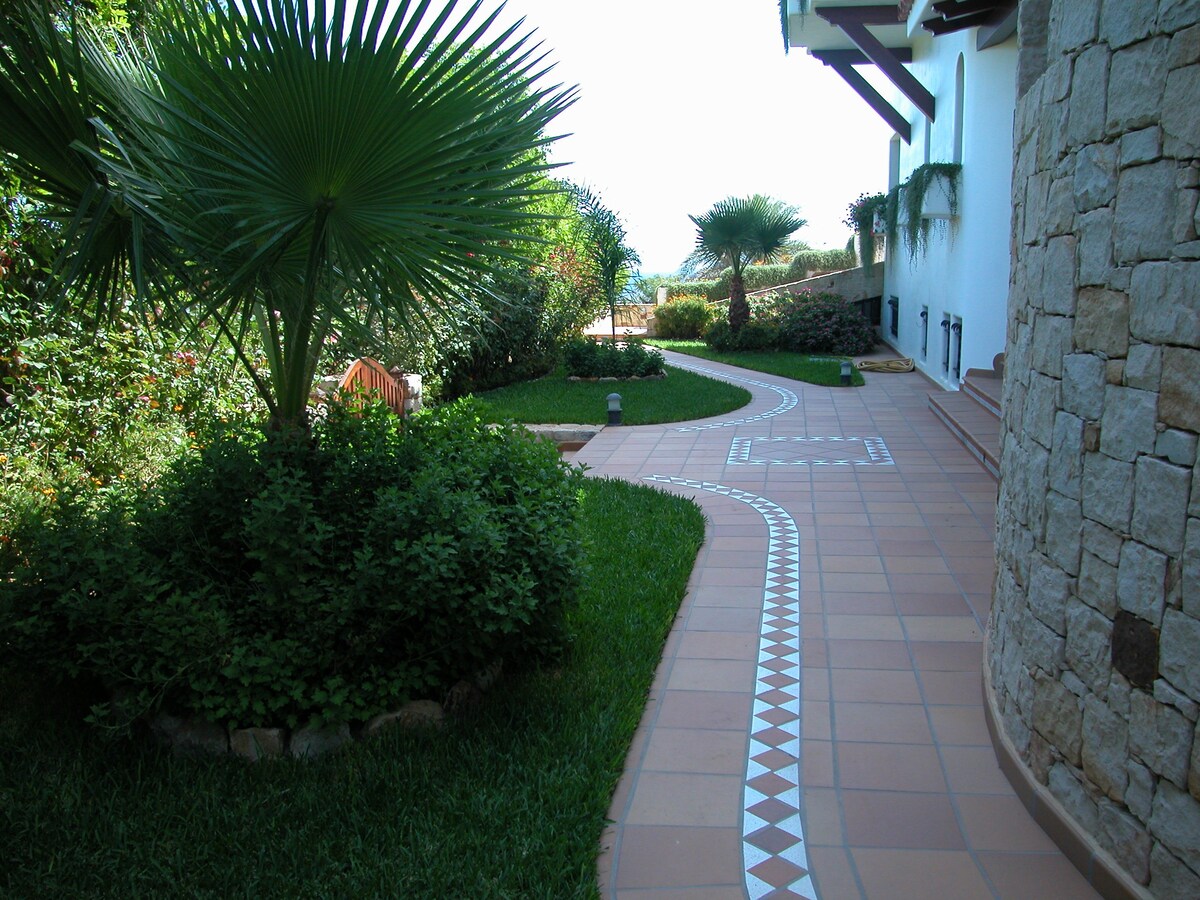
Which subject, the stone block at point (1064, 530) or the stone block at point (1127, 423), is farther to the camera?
the stone block at point (1064, 530)

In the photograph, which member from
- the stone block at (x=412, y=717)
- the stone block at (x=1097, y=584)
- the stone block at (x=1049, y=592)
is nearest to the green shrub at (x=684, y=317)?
the stone block at (x=412, y=717)

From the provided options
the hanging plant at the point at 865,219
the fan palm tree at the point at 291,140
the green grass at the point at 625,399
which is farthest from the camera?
the hanging plant at the point at 865,219

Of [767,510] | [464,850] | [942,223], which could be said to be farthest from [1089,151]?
[942,223]

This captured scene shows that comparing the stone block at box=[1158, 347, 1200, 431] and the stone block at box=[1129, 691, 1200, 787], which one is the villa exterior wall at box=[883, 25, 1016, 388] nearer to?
the stone block at box=[1158, 347, 1200, 431]

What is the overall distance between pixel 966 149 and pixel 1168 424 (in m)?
11.1

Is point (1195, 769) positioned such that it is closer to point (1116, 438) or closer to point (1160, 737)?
point (1160, 737)

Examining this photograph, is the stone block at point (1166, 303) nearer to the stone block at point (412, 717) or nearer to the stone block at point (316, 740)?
the stone block at point (412, 717)

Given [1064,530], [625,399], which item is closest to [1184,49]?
[1064,530]

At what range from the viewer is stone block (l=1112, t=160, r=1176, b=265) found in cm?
237

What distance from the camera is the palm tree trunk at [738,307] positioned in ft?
68.0

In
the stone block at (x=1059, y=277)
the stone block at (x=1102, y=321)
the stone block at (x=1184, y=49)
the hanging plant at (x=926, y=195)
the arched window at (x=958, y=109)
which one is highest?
the arched window at (x=958, y=109)

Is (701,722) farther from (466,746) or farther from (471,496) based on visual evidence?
(471,496)

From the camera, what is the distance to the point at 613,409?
11.9 meters

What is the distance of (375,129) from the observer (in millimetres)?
3590
